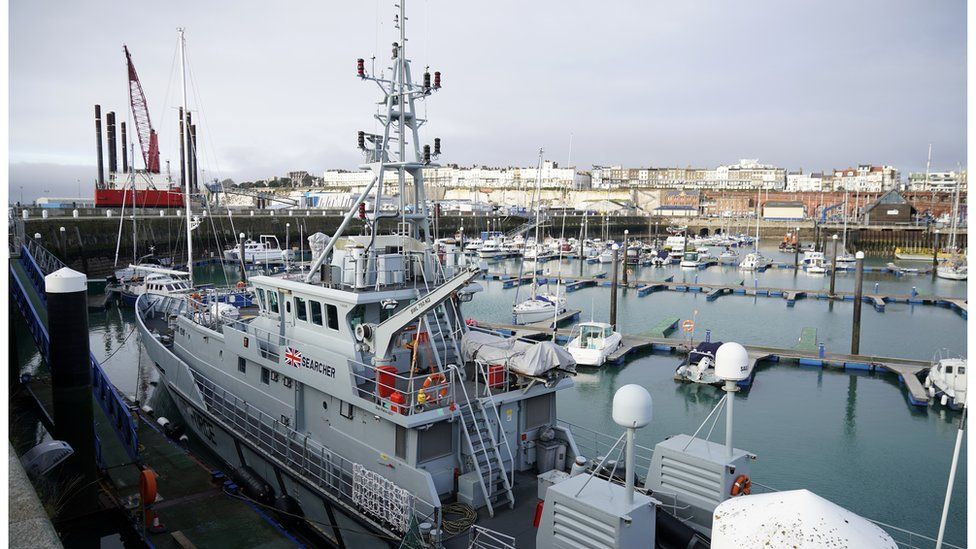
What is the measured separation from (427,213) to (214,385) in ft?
25.2

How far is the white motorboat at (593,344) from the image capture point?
30078 mm

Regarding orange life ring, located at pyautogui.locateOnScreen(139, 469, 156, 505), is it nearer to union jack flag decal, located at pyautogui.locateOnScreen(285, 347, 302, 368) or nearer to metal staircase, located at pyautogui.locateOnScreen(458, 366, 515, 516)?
union jack flag decal, located at pyautogui.locateOnScreen(285, 347, 302, 368)

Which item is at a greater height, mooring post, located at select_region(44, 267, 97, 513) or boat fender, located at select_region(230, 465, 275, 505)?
mooring post, located at select_region(44, 267, 97, 513)

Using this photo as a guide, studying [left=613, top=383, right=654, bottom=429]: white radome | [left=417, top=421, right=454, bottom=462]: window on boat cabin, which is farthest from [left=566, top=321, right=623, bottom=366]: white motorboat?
[left=613, top=383, right=654, bottom=429]: white radome

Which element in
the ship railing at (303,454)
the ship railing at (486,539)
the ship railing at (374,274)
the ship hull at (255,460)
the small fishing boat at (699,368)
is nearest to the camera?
the ship railing at (486,539)

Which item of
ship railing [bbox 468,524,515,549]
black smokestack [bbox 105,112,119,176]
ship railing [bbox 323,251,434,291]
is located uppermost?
black smokestack [bbox 105,112,119,176]

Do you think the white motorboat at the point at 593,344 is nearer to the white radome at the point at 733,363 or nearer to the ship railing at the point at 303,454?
the ship railing at the point at 303,454

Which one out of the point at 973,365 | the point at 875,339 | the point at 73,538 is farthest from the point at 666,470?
the point at 875,339

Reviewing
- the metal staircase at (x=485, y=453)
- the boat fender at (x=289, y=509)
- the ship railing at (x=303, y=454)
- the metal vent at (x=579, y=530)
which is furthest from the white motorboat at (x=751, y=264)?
the metal vent at (x=579, y=530)

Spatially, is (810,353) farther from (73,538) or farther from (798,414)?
(73,538)

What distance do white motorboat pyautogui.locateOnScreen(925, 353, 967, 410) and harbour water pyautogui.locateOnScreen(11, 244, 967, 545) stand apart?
0.53 meters

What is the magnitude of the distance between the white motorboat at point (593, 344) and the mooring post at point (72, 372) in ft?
67.7

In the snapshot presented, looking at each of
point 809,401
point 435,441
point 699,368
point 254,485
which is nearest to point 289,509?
point 254,485

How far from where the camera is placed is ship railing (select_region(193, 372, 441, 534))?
36.8ft
